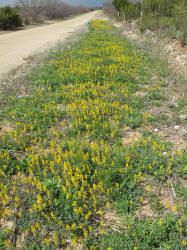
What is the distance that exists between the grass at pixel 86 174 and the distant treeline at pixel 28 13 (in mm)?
25719

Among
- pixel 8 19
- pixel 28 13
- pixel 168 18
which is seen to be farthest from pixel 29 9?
pixel 168 18

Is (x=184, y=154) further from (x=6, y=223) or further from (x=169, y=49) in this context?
(x=169, y=49)

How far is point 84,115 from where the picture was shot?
4406 millimetres

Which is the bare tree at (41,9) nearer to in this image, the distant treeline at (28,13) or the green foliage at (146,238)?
the distant treeline at (28,13)

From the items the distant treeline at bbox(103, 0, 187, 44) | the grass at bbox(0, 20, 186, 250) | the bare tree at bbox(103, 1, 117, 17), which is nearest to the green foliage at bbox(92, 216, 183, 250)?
the grass at bbox(0, 20, 186, 250)

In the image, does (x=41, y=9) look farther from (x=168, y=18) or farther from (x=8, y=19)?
(x=168, y=18)

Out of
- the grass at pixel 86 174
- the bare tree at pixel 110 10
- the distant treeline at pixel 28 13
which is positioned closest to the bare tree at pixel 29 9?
the distant treeline at pixel 28 13

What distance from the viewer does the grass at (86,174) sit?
2244 millimetres

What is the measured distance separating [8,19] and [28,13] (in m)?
15.2

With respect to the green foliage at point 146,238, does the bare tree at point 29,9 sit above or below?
above

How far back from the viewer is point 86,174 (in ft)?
9.81

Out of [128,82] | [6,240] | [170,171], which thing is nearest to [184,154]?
[170,171]

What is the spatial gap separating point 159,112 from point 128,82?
1.97 metres

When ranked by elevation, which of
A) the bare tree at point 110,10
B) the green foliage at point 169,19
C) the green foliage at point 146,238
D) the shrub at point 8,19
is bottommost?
the green foliage at point 146,238
